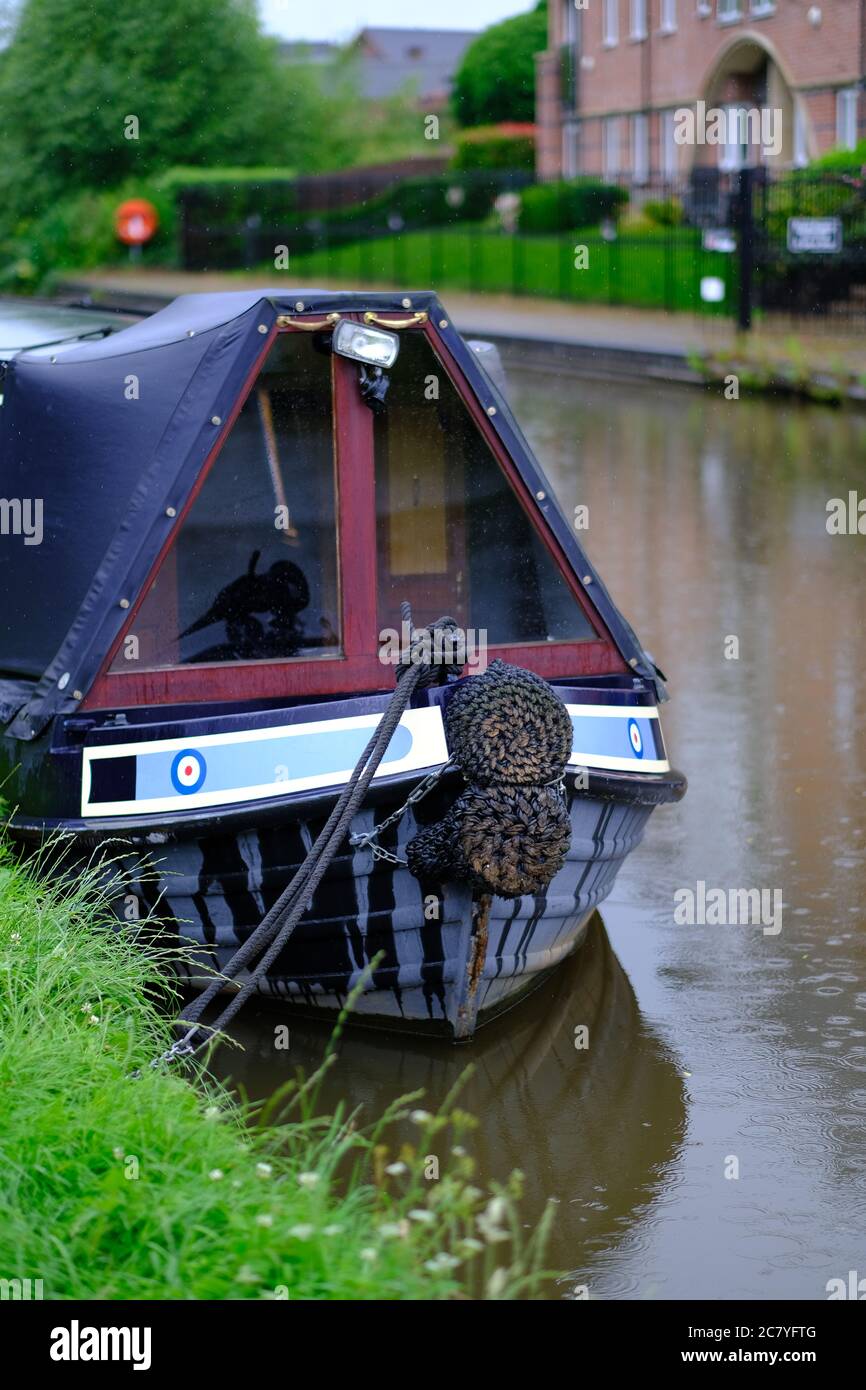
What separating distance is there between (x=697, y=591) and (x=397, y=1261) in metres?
9.59

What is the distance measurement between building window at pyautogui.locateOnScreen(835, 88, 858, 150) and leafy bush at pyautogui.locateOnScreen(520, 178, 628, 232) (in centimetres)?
434

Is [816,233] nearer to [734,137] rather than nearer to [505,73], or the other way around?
[734,137]

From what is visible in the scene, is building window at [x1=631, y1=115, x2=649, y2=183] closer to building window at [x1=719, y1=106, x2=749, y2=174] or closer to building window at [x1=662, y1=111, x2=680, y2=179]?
building window at [x1=662, y1=111, x2=680, y2=179]

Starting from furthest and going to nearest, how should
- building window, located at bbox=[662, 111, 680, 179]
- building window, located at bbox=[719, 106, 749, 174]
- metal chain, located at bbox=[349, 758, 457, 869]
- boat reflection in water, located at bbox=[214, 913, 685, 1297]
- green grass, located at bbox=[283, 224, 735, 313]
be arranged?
building window, located at bbox=[662, 111, 680, 179] < building window, located at bbox=[719, 106, 749, 174] < green grass, located at bbox=[283, 224, 735, 313] < metal chain, located at bbox=[349, 758, 457, 869] < boat reflection in water, located at bbox=[214, 913, 685, 1297]

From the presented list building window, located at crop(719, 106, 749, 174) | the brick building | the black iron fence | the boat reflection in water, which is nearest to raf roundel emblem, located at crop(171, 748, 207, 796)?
the boat reflection in water

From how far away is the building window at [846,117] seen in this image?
32.5 m

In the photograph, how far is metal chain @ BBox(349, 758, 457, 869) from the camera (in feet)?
19.5

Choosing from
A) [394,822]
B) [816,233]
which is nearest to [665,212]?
[816,233]

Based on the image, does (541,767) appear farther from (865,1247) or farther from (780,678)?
(780,678)

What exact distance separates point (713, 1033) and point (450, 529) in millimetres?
1952

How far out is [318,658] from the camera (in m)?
6.44
